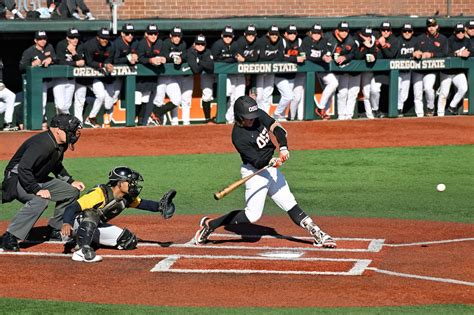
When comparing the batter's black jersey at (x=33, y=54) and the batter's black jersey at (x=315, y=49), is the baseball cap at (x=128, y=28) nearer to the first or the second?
the batter's black jersey at (x=33, y=54)

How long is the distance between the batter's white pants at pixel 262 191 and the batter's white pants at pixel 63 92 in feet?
33.0

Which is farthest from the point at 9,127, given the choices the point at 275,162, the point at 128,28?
the point at 275,162

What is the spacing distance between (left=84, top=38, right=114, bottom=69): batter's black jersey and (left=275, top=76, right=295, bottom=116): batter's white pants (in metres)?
3.56

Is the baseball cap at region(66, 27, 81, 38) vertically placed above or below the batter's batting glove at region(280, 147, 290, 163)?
above

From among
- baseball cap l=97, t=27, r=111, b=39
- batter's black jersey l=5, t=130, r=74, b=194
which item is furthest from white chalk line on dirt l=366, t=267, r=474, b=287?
baseball cap l=97, t=27, r=111, b=39

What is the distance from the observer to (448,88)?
2314 cm

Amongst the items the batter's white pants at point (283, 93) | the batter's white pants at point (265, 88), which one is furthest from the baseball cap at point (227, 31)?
the batter's white pants at point (283, 93)

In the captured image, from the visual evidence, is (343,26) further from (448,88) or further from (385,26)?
(448,88)

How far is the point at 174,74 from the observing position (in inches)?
824

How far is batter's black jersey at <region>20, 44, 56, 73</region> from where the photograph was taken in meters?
19.9

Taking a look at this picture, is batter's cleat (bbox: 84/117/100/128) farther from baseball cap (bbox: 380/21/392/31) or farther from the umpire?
the umpire

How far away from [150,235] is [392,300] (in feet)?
12.2

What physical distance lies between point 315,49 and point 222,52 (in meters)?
1.92

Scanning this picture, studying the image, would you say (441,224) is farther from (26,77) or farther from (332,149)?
(26,77)
